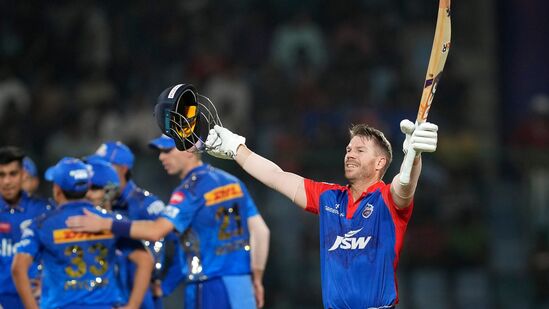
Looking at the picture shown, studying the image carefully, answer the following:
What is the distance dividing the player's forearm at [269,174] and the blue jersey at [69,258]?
1477mm

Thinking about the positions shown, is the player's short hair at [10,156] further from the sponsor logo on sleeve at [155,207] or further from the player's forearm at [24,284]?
the player's forearm at [24,284]

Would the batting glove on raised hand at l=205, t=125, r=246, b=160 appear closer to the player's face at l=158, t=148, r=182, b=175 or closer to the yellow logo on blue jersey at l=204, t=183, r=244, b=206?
the yellow logo on blue jersey at l=204, t=183, r=244, b=206

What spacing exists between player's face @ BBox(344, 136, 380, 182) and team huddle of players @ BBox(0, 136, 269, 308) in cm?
190

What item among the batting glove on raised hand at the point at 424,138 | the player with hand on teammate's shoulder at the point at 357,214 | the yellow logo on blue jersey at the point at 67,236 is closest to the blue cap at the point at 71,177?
the yellow logo on blue jersey at the point at 67,236

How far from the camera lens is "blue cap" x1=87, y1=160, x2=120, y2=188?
7238mm

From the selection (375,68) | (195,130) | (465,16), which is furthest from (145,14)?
(195,130)

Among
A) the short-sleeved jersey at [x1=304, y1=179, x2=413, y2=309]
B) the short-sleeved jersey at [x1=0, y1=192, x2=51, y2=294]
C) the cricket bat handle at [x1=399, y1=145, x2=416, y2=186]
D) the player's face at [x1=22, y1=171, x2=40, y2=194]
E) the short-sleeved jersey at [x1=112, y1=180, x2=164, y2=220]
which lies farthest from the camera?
the player's face at [x1=22, y1=171, x2=40, y2=194]

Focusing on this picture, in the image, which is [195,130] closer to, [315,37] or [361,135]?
[361,135]

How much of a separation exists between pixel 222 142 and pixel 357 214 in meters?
0.82

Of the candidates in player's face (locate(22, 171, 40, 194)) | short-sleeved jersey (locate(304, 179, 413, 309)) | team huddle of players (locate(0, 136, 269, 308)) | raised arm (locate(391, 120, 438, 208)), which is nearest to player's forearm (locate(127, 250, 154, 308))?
team huddle of players (locate(0, 136, 269, 308))

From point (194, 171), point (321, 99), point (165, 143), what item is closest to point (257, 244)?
point (194, 171)

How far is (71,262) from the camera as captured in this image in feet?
22.5

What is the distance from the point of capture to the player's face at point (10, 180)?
788 centimetres

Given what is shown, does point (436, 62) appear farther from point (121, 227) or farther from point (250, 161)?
point (121, 227)
